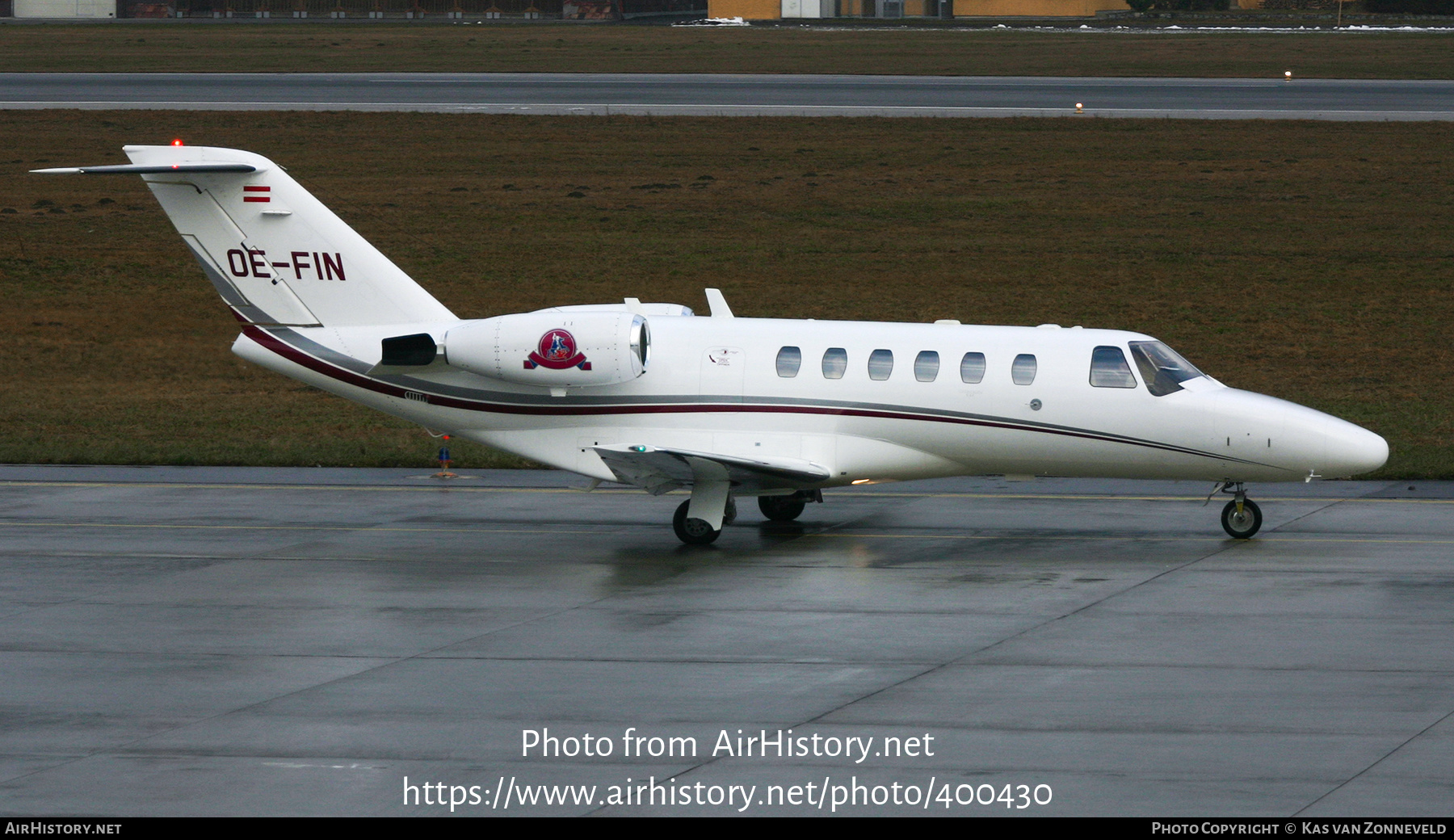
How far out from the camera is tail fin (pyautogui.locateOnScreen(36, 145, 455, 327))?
23250mm

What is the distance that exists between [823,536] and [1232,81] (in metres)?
55.9

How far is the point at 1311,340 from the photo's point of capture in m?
38.8

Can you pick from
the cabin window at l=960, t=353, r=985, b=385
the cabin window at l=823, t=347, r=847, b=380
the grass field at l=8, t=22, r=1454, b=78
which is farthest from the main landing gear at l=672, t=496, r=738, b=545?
the grass field at l=8, t=22, r=1454, b=78

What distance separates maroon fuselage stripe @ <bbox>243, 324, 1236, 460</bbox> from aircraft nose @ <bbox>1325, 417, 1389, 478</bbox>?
1266mm

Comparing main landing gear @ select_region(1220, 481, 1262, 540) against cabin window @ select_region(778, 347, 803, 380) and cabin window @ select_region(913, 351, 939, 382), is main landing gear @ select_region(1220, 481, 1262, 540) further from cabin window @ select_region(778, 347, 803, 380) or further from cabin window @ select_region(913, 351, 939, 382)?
cabin window @ select_region(778, 347, 803, 380)

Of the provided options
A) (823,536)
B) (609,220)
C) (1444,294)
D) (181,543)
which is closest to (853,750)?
(823,536)

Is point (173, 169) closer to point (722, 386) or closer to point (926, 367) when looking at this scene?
point (722, 386)

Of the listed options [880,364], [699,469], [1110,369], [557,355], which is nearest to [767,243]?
[880,364]

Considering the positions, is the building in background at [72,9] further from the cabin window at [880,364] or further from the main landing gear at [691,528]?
the cabin window at [880,364]

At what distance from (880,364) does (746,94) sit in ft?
159

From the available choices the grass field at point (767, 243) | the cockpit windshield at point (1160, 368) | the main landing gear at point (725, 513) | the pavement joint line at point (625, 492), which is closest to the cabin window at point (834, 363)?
the main landing gear at point (725, 513)

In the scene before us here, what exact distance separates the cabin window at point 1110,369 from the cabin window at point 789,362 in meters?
3.65

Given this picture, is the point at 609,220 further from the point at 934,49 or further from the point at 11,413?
the point at 934,49

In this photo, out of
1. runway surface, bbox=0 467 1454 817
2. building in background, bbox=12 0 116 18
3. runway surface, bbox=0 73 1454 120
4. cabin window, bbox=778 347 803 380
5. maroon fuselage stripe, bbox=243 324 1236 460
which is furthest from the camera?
building in background, bbox=12 0 116 18
